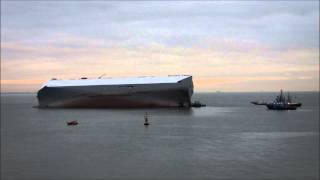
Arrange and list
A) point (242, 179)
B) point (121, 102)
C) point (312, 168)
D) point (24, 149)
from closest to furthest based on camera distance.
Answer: point (242, 179) → point (312, 168) → point (24, 149) → point (121, 102)

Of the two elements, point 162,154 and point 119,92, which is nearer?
point 162,154

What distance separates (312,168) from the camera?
72.9 feet

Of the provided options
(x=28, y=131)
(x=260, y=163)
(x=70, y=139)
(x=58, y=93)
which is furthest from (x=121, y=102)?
(x=260, y=163)

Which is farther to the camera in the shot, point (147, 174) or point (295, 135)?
point (295, 135)

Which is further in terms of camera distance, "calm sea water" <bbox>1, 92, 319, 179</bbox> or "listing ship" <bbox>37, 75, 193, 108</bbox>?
"listing ship" <bbox>37, 75, 193, 108</bbox>

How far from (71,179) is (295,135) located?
897 inches

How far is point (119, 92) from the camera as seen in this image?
79500mm

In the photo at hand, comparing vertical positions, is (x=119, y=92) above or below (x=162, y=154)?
above

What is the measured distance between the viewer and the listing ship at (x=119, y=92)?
76.6 metres

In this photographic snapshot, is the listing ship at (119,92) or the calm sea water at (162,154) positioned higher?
the listing ship at (119,92)

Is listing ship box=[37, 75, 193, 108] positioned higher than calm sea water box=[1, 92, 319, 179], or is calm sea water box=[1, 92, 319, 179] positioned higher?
listing ship box=[37, 75, 193, 108]

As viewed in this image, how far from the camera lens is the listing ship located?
76.6 metres

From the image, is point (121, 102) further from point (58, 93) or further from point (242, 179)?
point (242, 179)

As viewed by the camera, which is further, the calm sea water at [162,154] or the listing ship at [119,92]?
the listing ship at [119,92]
